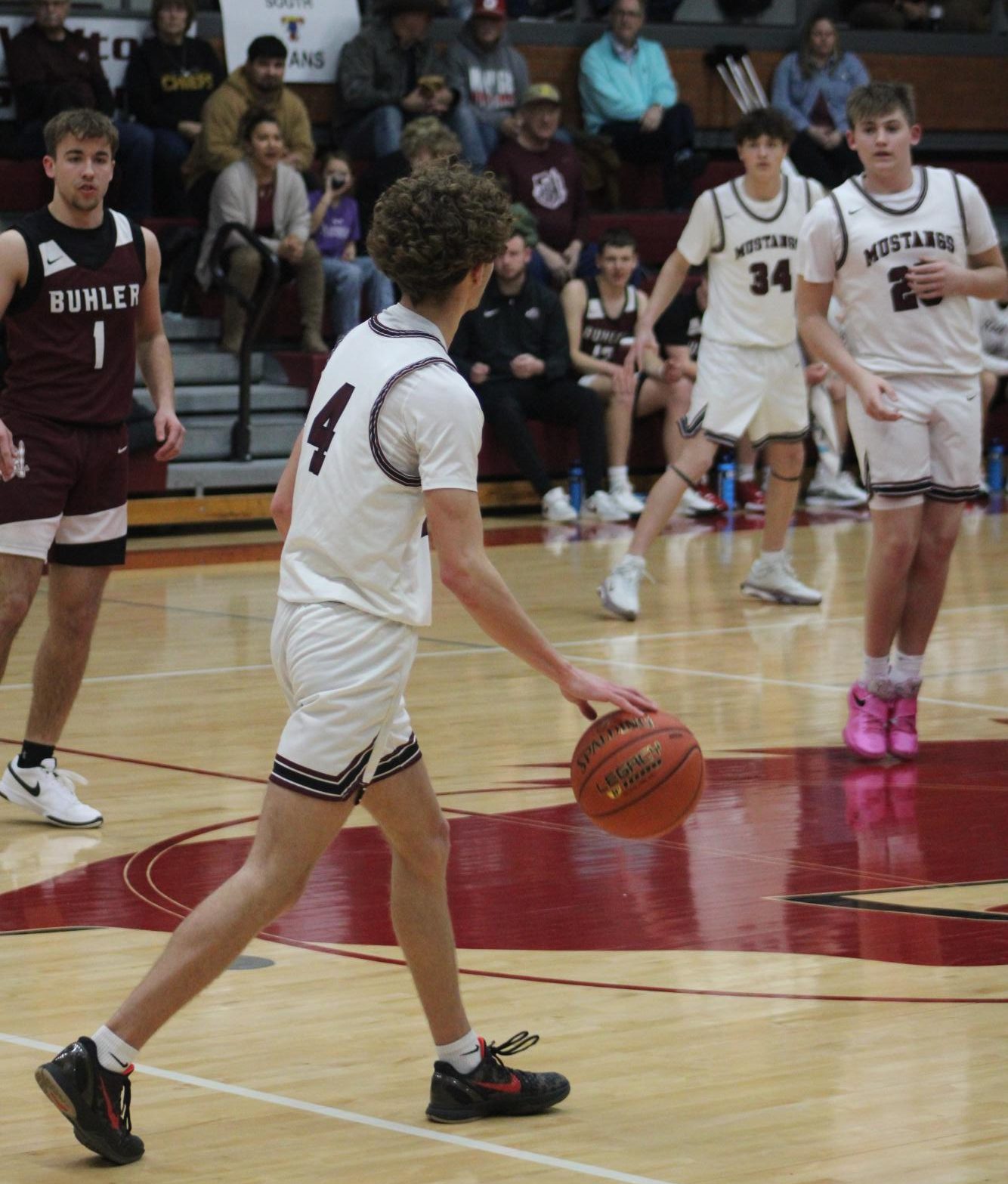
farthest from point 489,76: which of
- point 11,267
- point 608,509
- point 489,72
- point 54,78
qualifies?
point 11,267

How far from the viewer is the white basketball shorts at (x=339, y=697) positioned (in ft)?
11.6

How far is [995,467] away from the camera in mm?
15836

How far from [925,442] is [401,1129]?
3749 mm

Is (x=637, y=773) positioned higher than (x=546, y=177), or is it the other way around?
(x=546, y=177)

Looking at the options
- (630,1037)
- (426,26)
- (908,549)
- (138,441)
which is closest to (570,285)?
(426,26)

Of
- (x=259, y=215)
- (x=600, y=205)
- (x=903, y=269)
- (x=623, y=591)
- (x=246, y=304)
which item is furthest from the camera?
(x=600, y=205)

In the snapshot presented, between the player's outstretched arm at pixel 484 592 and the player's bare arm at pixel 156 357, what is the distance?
2.69 metres

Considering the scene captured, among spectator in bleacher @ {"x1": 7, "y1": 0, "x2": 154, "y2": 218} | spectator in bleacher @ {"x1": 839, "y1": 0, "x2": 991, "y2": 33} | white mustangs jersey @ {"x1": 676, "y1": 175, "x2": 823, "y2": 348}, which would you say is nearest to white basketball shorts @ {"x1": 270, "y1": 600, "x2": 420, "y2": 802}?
white mustangs jersey @ {"x1": 676, "y1": 175, "x2": 823, "y2": 348}

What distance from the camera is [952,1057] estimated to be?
3.97 m

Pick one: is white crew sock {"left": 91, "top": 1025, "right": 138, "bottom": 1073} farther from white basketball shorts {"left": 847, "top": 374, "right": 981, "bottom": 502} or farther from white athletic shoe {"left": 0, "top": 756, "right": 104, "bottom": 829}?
white basketball shorts {"left": 847, "top": 374, "right": 981, "bottom": 502}

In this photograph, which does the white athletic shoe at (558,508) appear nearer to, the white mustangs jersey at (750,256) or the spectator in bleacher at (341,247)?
the spectator in bleacher at (341,247)

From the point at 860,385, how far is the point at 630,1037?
9.80ft

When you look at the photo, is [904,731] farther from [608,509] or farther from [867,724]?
[608,509]

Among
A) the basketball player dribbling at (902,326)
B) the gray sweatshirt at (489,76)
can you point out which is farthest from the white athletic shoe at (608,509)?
the basketball player dribbling at (902,326)
